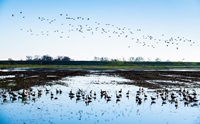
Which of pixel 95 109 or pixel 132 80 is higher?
pixel 132 80

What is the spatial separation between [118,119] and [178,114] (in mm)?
5467

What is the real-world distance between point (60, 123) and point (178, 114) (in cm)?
986

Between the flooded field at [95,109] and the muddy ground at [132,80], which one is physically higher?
the muddy ground at [132,80]

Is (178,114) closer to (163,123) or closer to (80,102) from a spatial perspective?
(163,123)

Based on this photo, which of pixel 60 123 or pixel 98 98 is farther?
pixel 98 98

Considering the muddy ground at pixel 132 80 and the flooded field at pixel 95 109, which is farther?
the muddy ground at pixel 132 80

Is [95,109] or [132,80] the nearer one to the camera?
[95,109]

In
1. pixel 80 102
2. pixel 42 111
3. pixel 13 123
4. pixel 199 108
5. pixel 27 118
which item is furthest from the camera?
pixel 80 102

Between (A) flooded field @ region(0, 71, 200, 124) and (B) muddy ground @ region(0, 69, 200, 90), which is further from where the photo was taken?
(B) muddy ground @ region(0, 69, 200, 90)

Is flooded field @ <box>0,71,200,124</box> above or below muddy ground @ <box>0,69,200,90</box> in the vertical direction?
below

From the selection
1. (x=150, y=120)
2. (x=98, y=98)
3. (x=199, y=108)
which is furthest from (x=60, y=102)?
(x=199, y=108)

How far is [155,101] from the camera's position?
3381cm

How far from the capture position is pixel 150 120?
25375mm

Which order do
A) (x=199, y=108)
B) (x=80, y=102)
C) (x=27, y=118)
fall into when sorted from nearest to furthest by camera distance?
(x=27, y=118)
(x=199, y=108)
(x=80, y=102)
